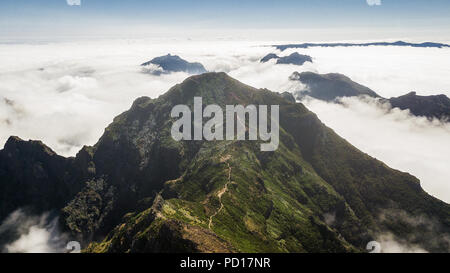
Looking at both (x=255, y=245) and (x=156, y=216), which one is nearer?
(x=156, y=216)
